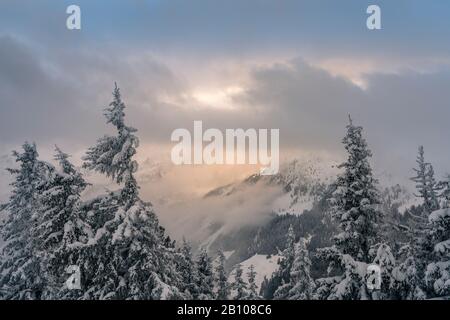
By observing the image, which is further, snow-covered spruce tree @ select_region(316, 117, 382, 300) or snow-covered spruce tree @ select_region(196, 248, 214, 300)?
snow-covered spruce tree @ select_region(196, 248, 214, 300)

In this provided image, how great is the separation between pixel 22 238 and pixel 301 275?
76.0 feet

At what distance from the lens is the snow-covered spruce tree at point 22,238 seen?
2813cm

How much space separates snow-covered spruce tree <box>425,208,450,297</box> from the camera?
785 inches

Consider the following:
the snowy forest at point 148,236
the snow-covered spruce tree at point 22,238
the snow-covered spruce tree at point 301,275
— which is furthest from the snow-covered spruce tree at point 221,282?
the snowy forest at point 148,236

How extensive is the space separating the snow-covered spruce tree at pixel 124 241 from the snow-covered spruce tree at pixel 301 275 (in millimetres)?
22793

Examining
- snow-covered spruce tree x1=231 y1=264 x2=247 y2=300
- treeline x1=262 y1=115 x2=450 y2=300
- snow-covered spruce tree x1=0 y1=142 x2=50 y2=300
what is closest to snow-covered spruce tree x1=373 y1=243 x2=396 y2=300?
treeline x1=262 y1=115 x2=450 y2=300

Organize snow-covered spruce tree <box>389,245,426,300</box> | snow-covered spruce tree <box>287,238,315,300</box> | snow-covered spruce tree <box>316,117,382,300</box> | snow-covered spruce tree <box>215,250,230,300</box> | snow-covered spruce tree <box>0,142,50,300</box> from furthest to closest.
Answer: snow-covered spruce tree <box>215,250,230,300</box> → snow-covered spruce tree <box>287,238,315,300</box> → snow-covered spruce tree <box>0,142,50,300</box> → snow-covered spruce tree <box>316,117,382,300</box> → snow-covered spruce tree <box>389,245,426,300</box>

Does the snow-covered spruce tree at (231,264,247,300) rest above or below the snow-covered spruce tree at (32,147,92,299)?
below

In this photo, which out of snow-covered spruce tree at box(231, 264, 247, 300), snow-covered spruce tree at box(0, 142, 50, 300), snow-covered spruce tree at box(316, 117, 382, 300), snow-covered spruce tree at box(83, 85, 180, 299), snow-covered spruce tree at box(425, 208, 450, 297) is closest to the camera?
snow-covered spruce tree at box(425, 208, 450, 297)

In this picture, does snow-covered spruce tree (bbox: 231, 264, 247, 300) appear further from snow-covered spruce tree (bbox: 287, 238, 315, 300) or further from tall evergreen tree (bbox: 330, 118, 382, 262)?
tall evergreen tree (bbox: 330, 118, 382, 262)

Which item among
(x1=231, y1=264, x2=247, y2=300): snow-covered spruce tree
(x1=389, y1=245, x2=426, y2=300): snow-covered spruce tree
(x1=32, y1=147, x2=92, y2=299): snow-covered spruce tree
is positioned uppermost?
(x1=32, y1=147, x2=92, y2=299): snow-covered spruce tree

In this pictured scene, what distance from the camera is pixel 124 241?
836 inches

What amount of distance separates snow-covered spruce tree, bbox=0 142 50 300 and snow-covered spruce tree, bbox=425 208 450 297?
19.0 metres

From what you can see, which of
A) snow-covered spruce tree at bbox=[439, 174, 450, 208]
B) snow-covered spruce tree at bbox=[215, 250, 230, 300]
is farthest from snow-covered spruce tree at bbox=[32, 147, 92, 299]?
snow-covered spruce tree at bbox=[215, 250, 230, 300]
